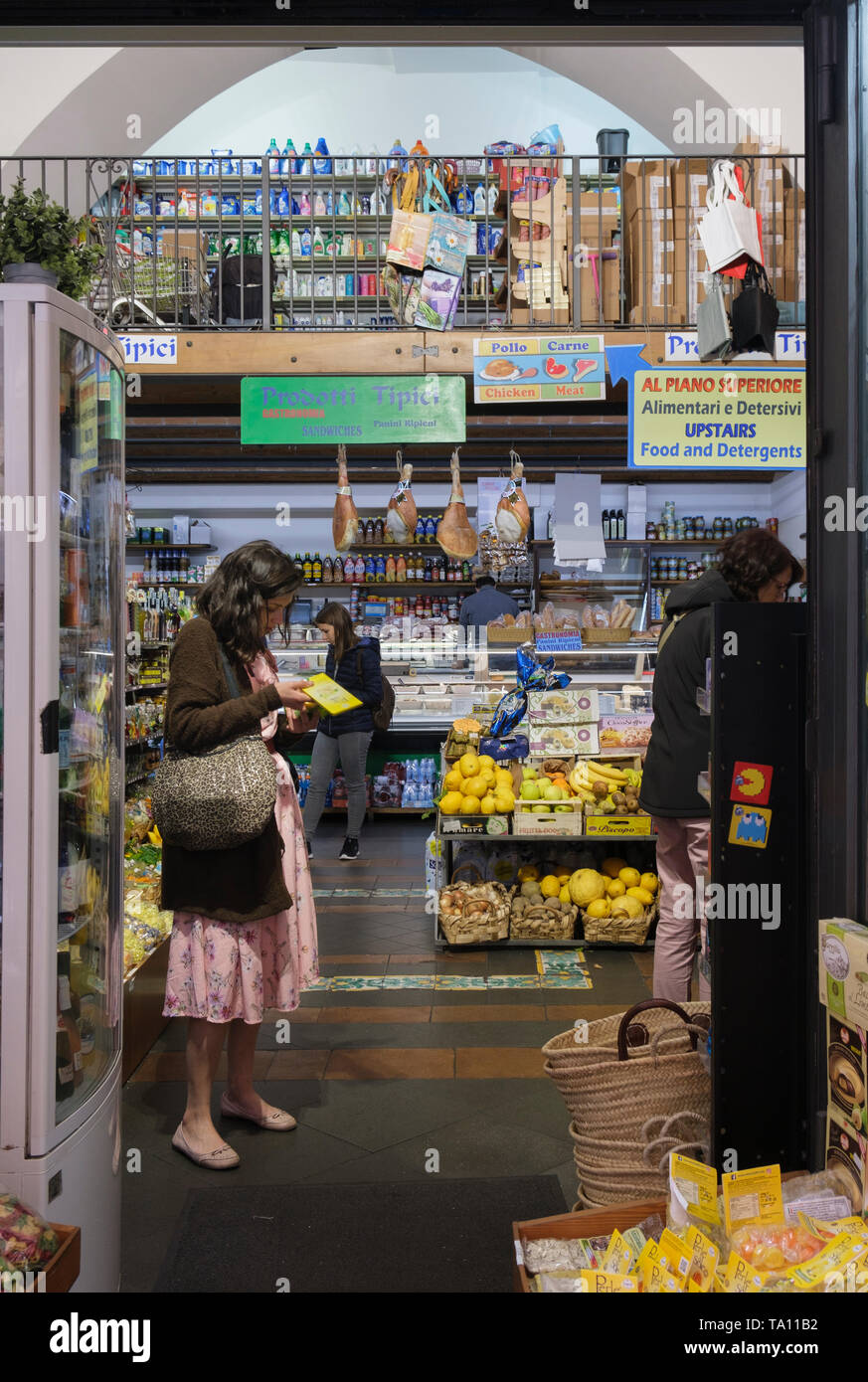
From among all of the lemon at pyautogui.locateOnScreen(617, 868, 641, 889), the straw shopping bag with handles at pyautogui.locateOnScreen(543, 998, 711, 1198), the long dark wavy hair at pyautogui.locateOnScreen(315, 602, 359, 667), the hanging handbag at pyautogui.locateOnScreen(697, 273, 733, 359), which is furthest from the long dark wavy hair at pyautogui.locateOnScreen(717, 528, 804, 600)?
the long dark wavy hair at pyautogui.locateOnScreen(315, 602, 359, 667)

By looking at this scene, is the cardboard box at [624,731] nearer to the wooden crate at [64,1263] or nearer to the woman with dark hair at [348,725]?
the woman with dark hair at [348,725]

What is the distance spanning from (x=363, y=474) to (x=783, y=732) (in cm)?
854

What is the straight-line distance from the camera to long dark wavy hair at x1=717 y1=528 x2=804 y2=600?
3.36 meters

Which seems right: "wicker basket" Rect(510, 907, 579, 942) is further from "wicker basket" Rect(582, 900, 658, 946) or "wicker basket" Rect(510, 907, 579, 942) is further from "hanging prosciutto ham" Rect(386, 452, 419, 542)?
"hanging prosciutto ham" Rect(386, 452, 419, 542)

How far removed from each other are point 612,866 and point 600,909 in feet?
1.27

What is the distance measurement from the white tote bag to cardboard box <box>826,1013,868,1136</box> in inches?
64.0

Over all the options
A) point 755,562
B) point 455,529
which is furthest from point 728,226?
point 455,529

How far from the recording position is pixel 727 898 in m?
2.15

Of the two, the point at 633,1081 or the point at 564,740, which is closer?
the point at 633,1081

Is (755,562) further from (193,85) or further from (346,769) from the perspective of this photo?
Result: (193,85)

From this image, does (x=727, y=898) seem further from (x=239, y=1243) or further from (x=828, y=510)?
(x=239, y=1243)

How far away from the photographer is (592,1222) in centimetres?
210

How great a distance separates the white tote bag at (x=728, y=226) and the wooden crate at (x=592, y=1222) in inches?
80.8

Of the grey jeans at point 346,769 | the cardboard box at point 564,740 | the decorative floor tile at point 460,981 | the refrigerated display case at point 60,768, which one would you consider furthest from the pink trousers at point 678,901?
the grey jeans at point 346,769
